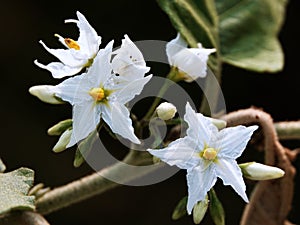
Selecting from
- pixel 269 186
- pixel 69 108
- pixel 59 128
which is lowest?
pixel 69 108

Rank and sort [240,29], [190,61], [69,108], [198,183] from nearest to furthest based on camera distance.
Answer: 1. [198,183]
2. [190,61]
3. [240,29]
4. [69,108]

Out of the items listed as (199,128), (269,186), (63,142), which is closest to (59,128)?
(63,142)

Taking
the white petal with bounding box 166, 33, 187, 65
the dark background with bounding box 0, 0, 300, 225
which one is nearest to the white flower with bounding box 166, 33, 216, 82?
the white petal with bounding box 166, 33, 187, 65

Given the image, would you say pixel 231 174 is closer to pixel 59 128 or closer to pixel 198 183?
pixel 198 183

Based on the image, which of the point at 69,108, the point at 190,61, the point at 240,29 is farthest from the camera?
the point at 69,108

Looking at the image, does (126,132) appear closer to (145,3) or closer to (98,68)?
(98,68)

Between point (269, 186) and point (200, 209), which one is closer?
point (200, 209)

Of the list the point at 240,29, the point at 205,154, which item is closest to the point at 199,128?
the point at 205,154

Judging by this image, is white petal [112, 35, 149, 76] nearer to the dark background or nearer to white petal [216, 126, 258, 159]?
white petal [216, 126, 258, 159]

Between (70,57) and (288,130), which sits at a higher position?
(70,57)
